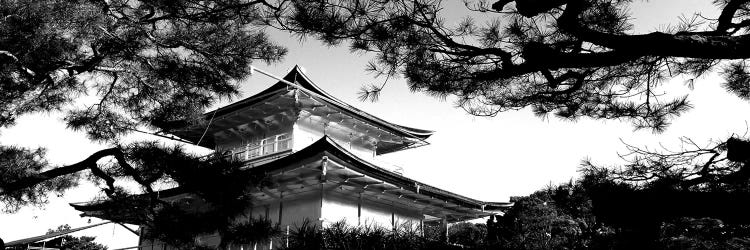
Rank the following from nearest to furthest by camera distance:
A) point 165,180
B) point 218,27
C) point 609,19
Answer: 1. point 609,19
2. point 218,27
3. point 165,180

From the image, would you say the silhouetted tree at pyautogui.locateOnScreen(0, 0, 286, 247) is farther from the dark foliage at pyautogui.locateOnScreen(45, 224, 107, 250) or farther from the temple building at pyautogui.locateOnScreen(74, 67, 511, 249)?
the dark foliage at pyautogui.locateOnScreen(45, 224, 107, 250)

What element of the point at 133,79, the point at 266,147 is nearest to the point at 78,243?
the point at 266,147

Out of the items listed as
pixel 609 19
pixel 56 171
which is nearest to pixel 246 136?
pixel 56 171

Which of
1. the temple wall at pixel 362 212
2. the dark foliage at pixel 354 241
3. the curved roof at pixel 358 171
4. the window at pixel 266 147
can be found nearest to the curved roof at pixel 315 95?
→ the window at pixel 266 147

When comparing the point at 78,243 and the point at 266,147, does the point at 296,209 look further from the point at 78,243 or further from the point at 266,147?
the point at 78,243

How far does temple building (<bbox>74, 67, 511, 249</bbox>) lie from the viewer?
10.5 meters

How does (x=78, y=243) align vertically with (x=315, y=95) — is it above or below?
below

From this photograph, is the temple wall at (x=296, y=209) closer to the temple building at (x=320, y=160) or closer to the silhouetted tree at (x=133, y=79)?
the temple building at (x=320, y=160)

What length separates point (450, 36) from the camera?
410 centimetres

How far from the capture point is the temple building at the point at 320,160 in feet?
34.6

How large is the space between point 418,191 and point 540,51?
8.45 meters

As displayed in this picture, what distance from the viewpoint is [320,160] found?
387 inches

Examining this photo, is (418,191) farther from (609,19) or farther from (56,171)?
(609,19)

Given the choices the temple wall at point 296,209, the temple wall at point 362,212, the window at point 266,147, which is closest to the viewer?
the temple wall at point 362,212
